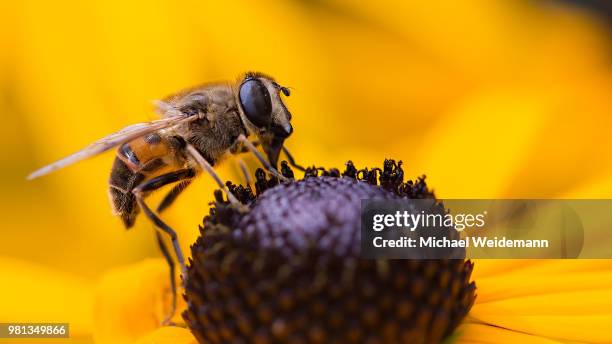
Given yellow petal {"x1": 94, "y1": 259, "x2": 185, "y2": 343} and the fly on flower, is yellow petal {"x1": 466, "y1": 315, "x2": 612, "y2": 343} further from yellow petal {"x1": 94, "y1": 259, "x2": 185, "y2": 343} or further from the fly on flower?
yellow petal {"x1": 94, "y1": 259, "x2": 185, "y2": 343}

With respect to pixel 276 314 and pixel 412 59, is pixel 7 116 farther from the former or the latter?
pixel 276 314

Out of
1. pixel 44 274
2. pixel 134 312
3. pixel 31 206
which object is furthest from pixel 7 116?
pixel 134 312

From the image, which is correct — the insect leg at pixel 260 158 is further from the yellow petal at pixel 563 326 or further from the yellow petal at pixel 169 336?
the yellow petal at pixel 563 326

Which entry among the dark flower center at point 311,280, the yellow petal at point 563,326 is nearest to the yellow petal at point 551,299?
the yellow petal at point 563,326

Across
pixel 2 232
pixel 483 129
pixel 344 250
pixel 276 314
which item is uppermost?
pixel 483 129

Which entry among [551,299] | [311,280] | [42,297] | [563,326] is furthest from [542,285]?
[42,297]

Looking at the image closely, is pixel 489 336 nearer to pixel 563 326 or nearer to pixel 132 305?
pixel 563 326
